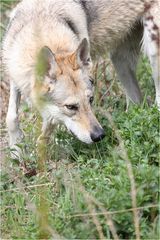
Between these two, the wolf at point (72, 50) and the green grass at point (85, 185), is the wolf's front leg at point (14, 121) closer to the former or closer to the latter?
the wolf at point (72, 50)

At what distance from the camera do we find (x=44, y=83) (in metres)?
5.57

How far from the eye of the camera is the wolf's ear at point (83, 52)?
552 cm

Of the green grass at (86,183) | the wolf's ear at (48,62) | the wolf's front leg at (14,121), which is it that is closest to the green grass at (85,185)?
the green grass at (86,183)

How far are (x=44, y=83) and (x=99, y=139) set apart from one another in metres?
0.67

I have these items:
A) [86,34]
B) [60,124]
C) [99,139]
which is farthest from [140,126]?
[86,34]

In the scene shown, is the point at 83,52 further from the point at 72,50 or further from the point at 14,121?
the point at 14,121

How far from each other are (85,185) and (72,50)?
1.54 m

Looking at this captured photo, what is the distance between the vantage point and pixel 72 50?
19.1 feet

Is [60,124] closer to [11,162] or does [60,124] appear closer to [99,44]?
[11,162]

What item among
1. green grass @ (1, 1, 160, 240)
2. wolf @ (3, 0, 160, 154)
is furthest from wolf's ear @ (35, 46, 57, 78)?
green grass @ (1, 1, 160, 240)

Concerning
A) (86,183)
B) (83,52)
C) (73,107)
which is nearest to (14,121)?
(73,107)

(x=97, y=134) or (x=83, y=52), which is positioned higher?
(x=83, y=52)

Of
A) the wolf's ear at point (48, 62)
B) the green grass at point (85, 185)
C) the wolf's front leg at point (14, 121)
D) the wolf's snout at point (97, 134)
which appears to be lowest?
the green grass at point (85, 185)

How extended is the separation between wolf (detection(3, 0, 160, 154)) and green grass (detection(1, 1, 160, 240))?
0.78 ft
